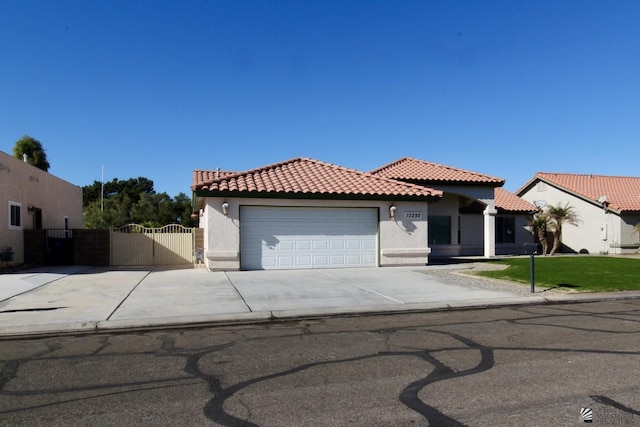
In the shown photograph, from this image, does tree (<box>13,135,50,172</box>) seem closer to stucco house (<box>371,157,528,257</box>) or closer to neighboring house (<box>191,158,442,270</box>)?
neighboring house (<box>191,158,442,270</box>)

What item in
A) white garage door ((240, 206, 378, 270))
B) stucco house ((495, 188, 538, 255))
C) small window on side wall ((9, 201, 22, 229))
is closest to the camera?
white garage door ((240, 206, 378, 270))

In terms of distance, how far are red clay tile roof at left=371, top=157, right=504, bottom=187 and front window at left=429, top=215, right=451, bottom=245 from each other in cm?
278

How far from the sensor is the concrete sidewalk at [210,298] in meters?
8.70

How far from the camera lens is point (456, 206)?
88.6ft

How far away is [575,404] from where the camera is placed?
14.8 feet

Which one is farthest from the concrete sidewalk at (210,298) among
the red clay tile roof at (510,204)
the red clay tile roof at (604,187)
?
the red clay tile roof at (604,187)

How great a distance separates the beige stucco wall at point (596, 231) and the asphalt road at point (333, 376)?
934 inches

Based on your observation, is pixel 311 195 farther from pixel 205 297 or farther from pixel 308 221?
pixel 205 297

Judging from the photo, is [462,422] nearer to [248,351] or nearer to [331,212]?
[248,351]

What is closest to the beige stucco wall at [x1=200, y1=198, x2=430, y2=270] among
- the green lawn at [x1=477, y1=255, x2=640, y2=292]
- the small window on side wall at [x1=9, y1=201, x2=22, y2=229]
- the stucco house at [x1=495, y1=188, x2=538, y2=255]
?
the green lawn at [x1=477, y1=255, x2=640, y2=292]

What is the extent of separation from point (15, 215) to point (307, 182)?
499 inches

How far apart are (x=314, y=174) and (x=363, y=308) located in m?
11.3

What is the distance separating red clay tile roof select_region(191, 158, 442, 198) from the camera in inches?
699

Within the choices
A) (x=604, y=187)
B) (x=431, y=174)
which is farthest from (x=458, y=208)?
(x=604, y=187)
